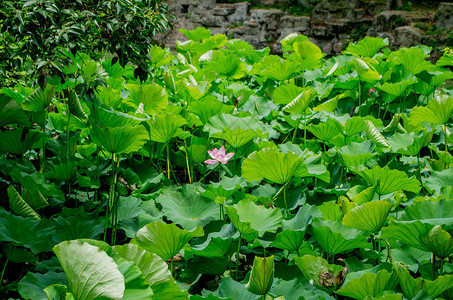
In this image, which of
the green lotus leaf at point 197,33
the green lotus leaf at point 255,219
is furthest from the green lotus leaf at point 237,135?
the green lotus leaf at point 197,33

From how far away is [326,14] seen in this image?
7.72 meters

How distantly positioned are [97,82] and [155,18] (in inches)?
21.8

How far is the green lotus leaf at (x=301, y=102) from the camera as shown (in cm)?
155

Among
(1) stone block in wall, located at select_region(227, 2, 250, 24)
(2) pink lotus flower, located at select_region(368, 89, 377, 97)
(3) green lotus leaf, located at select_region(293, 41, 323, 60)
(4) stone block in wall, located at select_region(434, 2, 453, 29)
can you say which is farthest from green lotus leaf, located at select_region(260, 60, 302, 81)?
(1) stone block in wall, located at select_region(227, 2, 250, 24)

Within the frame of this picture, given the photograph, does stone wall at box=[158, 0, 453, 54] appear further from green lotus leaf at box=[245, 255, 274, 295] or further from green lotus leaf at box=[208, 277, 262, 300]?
green lotus leaf at box=[245, 255, 274, 295]

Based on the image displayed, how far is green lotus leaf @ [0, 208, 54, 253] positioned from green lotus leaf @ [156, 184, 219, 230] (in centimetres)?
35

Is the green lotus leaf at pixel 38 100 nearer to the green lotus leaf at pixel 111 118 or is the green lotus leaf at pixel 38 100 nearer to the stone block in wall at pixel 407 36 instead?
the green lotus leaf at pixel 111 118

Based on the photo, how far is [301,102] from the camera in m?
1.59

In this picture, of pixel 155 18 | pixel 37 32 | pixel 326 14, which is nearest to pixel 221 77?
pixel 155 18

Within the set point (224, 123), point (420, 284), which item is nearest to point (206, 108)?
point (224, 123)

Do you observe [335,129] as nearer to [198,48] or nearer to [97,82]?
[97,82]

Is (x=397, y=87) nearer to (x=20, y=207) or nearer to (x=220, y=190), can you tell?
(x=220, y=190)

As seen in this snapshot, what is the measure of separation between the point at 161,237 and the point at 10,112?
2.79 feet

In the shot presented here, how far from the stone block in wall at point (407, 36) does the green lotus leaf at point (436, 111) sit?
16.6 ft
